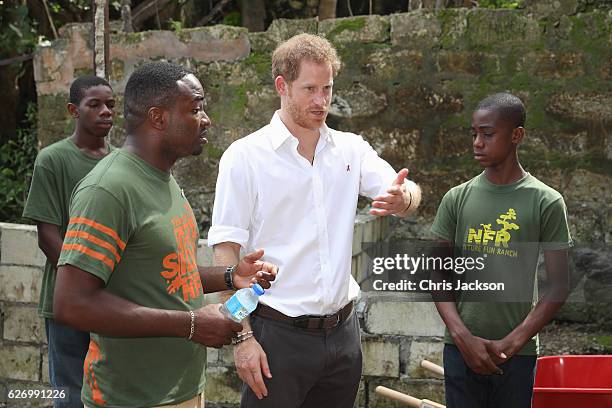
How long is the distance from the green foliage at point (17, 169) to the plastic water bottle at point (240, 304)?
478cm

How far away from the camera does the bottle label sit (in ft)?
8.99

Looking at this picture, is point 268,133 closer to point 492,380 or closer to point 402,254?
point 492,380

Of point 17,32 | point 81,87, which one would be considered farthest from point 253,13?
point 81,87

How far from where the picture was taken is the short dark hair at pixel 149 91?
2.83 metres

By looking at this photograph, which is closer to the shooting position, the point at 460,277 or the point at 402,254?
the point at 460,277

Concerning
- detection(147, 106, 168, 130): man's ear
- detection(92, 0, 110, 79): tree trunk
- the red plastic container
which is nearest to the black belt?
detection(147, 106, 168, 130): man's ear

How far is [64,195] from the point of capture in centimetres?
414

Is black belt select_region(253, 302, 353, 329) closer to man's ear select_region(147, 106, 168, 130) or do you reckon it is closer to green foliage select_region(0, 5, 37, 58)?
man's ear select_region(147, 106, 168, 130)

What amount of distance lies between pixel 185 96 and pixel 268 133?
568 mm

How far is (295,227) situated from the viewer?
3.30 metres

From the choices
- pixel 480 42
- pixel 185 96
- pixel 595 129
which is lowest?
pixel 185 96

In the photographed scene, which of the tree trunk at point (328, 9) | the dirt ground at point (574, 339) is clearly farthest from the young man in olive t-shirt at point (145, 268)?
the tree trunk at point (328, 9)

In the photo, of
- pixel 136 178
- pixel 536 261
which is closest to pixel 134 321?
pixel 136 178

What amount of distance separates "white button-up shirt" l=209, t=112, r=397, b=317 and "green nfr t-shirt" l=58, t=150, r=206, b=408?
0.44 metres
